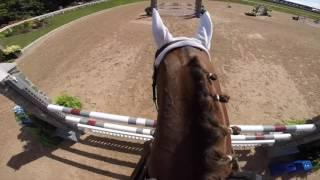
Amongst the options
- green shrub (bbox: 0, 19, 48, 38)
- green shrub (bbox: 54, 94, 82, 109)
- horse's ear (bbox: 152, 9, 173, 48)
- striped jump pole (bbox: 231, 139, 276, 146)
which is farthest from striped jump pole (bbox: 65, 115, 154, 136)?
green shrub (bbox: 0, 19, 48, 38)

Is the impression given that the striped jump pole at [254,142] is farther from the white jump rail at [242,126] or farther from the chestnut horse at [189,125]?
the chestnut horse at [189,125]

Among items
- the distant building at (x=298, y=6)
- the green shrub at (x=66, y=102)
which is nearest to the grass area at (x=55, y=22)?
the green shrub at (x=66, y=102)

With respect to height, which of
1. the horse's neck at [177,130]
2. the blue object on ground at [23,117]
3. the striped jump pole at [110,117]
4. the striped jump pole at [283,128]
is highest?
the horse's neck at [177,130]

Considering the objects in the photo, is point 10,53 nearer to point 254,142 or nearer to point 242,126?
point 242,126

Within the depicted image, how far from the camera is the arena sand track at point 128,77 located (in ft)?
29.1

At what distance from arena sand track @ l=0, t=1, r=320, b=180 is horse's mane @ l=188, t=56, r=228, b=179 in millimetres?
6414

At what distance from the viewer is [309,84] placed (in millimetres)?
12289

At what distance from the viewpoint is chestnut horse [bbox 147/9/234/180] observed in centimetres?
226

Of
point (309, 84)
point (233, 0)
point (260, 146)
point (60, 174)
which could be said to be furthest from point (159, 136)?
point (233, 0)

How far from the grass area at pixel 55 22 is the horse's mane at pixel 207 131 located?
1561 centimetres

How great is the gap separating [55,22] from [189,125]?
19.5 metres

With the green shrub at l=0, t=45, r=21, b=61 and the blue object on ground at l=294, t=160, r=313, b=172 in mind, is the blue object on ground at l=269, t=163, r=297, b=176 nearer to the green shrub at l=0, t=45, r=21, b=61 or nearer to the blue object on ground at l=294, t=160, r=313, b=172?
the blue object on ground at l=294, t=160, r=313, b=172

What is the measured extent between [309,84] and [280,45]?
3345 millimetres

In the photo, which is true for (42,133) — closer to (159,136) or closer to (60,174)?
(60,174)
